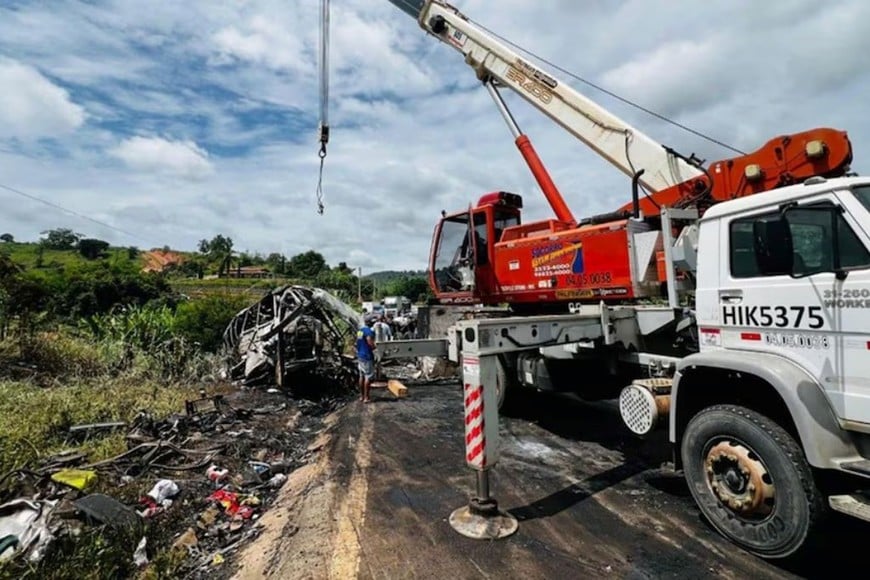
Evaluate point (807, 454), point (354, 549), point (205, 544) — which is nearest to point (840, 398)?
point (807, 454)

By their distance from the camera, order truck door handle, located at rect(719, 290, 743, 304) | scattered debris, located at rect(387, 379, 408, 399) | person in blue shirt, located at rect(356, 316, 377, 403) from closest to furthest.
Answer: truck door handle, located at rect(719, 290, 743, 304) < person in blue shirt, located at rect(356, 316, 377, 403) < scattered debris, located at rect(387, 379, 408, 399)

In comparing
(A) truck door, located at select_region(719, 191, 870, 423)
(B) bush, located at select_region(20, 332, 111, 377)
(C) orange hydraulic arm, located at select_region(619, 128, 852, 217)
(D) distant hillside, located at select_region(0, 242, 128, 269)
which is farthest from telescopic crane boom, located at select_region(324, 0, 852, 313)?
(D) distant hillside, located at select_region(0, 242, 128, 269)

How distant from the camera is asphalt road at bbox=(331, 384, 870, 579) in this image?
11.6ft

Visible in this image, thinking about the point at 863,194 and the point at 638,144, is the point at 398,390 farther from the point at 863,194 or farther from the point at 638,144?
the point at 863,194

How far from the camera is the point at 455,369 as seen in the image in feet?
42.1

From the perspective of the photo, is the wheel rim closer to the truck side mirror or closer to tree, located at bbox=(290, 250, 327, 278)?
the truck side mirror

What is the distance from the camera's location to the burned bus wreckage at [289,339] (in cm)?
1156

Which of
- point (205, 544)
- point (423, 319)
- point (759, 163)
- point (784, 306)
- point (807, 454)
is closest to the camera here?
point (807, 454)

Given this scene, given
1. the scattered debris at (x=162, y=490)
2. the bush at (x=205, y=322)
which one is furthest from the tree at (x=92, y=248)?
the scattered debris at (x=162, y=490)

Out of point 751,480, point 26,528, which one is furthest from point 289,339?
point 751,480

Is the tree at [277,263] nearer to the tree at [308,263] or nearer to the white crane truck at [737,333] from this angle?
the tree at [308,263]

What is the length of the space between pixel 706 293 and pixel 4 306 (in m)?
15.5

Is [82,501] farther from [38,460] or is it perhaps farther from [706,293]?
[706,293]

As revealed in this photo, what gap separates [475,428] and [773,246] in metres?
2.62
